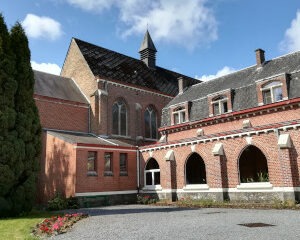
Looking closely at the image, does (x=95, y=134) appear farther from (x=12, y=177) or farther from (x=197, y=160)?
(x=12, y=177)

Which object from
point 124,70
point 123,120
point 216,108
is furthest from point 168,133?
point 124,70

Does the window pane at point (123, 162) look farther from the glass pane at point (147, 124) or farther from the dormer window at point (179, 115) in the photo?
the glass pane at point (147, 124)

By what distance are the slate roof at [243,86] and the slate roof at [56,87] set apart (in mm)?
8517

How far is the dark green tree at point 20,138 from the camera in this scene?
15211 mm

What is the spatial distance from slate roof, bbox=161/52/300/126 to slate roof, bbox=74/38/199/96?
237 inches

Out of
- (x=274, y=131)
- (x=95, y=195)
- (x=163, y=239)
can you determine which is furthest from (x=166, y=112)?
(x=163, y=239)

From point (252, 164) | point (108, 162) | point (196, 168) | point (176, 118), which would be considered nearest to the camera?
point (252, 164)

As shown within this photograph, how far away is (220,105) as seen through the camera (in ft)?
82.7

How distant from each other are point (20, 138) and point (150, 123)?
19.3 meters

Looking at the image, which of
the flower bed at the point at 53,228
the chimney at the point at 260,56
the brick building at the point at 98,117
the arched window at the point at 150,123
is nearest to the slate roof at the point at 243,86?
the chimney at the point at 260,56

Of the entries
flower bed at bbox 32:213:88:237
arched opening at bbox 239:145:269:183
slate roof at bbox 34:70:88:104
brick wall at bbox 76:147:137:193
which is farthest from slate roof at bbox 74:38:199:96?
flower bed at bbox 32:213:88:237

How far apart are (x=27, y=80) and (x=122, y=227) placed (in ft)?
32.9

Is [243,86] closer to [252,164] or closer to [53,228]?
[252,164]

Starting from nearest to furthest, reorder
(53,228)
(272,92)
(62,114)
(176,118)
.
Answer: (53,228)
(272,92)
(62,114)
(176,118)
